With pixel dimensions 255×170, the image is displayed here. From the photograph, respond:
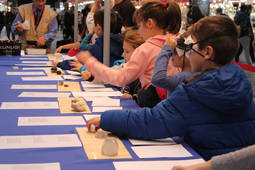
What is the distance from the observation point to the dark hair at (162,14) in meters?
2.45

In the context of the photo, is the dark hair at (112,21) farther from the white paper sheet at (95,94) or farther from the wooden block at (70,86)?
the white paper sheet at (95,94)

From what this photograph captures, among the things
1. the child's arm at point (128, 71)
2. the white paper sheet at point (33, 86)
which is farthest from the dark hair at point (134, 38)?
the white paper sheet at point (33, 86)

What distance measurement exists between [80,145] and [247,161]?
0.82m

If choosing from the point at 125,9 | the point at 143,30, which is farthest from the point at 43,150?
the point at 125,9

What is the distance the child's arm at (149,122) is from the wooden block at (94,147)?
0.07 meters

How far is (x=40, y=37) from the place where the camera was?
601 cm

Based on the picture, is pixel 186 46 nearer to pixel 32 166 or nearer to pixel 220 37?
pixel 220 37

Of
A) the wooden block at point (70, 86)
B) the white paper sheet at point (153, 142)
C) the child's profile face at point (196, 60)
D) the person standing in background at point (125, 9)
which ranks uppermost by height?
the person standing in background at point (125, 9)

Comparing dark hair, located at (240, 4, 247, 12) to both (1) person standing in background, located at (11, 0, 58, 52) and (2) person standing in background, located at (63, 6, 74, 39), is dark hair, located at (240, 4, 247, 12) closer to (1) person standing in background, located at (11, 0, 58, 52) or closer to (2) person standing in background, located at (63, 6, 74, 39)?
(1) person standing in background, located at (11, 0, 58, 52)

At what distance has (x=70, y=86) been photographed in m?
3.22

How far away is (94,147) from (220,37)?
725mm

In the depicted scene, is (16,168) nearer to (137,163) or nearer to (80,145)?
(80,145)

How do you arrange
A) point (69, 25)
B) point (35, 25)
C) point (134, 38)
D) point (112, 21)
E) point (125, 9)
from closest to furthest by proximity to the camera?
point (134, 38), point (112, 21), point (125, 9), point (35, 25), point (69, 25)

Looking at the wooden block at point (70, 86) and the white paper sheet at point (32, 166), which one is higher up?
the white paper sheet at point (32, 166)
